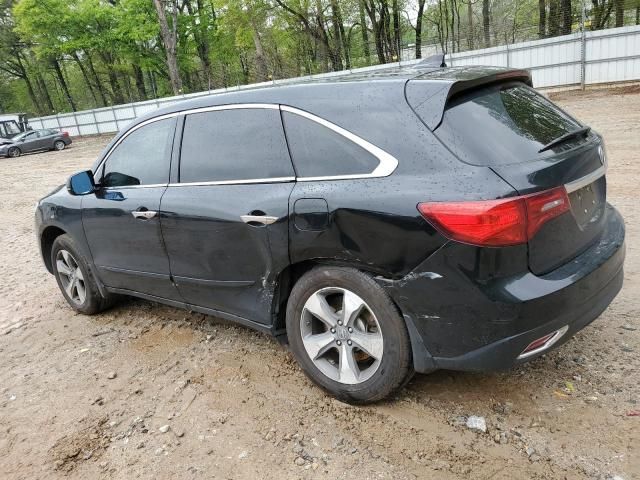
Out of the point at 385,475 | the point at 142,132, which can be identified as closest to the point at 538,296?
the point at 385,475

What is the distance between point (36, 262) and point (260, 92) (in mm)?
4966

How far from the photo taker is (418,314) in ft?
7.89

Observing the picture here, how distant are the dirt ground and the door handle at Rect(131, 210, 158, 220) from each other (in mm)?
982

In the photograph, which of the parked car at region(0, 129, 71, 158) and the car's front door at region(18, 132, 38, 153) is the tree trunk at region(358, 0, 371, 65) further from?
the car's front door at region(18, 132, 38, 153)

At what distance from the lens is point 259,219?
112 inches

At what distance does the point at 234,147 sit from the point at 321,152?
68 cm

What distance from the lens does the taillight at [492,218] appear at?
85.0 inches

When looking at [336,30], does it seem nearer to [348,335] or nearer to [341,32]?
[341,32]

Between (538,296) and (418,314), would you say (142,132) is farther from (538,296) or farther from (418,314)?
(538,296)

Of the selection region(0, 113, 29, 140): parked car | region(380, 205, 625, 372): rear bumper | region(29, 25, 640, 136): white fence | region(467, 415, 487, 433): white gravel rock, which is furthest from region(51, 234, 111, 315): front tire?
region(0, 113, 29, 140): parked car

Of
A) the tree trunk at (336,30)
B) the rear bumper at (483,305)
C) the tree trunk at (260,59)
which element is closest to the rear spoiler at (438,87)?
the rear bumper at (483,305)

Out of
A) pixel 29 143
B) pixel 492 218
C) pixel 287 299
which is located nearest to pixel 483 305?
pixel 492 218

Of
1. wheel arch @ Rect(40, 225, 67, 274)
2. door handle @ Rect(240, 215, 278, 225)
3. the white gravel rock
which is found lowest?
the white gravel rock

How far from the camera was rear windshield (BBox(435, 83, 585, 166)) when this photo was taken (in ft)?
7.65
